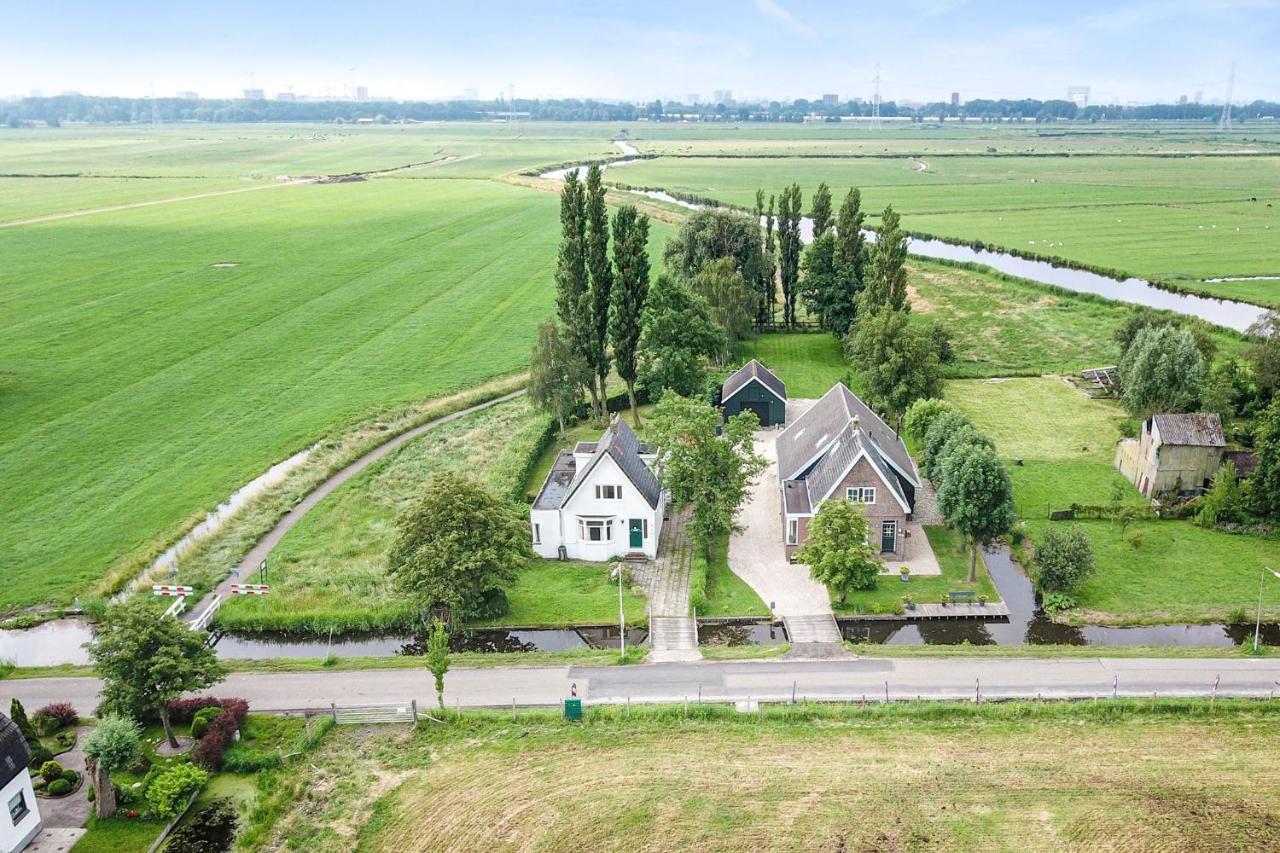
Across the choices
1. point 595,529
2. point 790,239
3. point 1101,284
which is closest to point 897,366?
point 595,529

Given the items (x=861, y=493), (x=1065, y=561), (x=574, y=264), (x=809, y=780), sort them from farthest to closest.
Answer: (x=574, y=264) → (x=861, y=493) → (x=1065, y=561) → (x=809, y=780)

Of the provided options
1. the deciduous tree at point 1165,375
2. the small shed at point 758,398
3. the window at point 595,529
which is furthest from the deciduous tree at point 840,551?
the deciduous tree at point 1165,375

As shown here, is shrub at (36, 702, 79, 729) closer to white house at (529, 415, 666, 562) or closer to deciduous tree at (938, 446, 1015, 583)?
white house at (529, 415, 666, 562)

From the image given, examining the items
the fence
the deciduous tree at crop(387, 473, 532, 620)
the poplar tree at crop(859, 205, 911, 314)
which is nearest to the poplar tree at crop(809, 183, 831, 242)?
the poplar tree at crop(859, 205, 911, 314)

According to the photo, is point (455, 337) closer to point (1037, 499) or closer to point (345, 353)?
point (345, 353)

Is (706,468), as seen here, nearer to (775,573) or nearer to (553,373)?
(775,573)

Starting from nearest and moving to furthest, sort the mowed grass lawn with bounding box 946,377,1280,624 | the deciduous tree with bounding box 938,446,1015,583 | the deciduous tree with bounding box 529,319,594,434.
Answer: the mowed grass lawn with bounding box 946,377,1280,624 < the deciduous tree with bounding box 938,446,1015,583 < the deciduous tree with bounding box 529,319,594,434

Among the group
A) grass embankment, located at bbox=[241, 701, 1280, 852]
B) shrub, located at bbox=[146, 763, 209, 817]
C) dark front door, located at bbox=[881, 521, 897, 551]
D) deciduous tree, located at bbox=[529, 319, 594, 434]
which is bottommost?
grass embankment, located at bbox=[241, 701, 1280, 852]
